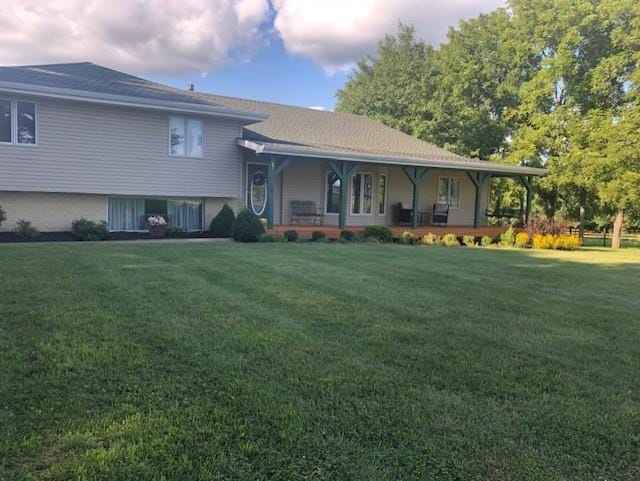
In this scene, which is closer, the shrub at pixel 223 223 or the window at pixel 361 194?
the shrub at pixel 223 223

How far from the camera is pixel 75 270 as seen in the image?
6.94 meters

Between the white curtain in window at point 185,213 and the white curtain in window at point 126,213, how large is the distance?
2.73ft

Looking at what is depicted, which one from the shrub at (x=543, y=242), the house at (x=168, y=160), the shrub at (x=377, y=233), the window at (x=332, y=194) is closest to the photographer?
the house at (x=168, y=160)

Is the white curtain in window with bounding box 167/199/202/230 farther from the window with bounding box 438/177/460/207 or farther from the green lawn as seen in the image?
the window with bounding box 438/177/460/207

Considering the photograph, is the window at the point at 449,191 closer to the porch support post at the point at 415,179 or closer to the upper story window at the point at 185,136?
the porch support post at the point at 415,179

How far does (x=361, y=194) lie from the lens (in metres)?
17.8

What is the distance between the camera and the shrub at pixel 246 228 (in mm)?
12352

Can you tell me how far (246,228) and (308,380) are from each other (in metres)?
9.26

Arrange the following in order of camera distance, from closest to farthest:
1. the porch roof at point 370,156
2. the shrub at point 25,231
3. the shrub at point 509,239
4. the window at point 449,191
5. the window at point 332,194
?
the shrub at point 25,231 → the porch roof at point 370,156 → the shrub at point 509,239 → the window at point 332,194 → the window at point 449,191

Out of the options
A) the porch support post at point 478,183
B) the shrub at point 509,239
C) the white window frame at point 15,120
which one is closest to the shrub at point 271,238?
the white window frame at point 15,120

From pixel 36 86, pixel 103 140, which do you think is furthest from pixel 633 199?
pixel 36 86

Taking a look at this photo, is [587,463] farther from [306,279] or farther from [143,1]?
[143,1]

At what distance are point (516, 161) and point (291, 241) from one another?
1468cm

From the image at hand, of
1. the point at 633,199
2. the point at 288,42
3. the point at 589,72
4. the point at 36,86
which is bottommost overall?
the point at 633,199
